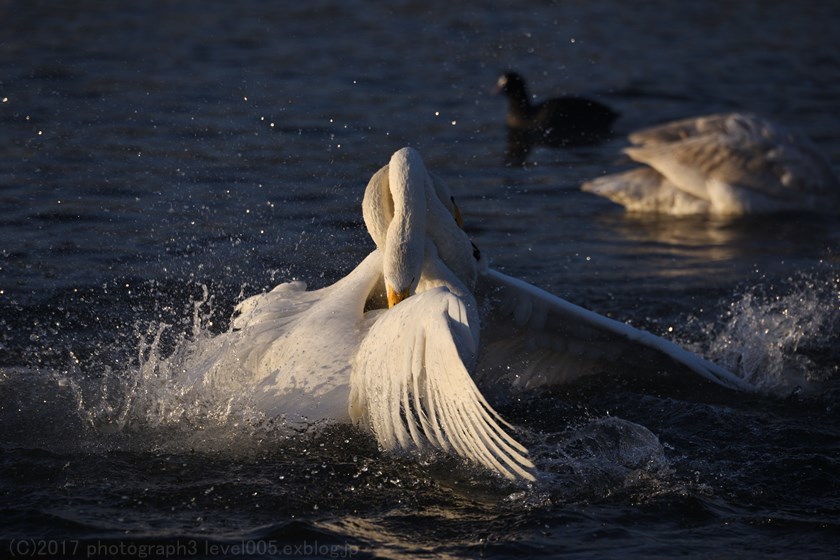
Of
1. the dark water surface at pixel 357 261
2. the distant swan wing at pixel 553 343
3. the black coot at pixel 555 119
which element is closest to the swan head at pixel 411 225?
the distant swan wing at pixel 553 343

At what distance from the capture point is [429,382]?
5055 millimetres

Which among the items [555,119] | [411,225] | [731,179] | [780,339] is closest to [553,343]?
[411,225]

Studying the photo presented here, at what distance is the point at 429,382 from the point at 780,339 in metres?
3.02

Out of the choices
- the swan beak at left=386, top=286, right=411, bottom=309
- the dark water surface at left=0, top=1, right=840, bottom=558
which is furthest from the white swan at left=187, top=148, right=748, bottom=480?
the dark water surface at left=0, top=1, right=840, bottom=558

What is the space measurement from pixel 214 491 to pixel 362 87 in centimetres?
782

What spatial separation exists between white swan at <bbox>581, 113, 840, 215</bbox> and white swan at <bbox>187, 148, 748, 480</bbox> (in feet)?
13.5

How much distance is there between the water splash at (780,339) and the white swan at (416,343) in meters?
0.52

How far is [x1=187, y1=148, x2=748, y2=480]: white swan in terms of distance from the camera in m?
5.01

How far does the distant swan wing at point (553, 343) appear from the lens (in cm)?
637

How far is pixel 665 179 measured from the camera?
1065cm

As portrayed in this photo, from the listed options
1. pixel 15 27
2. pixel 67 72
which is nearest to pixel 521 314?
pixel 67 72

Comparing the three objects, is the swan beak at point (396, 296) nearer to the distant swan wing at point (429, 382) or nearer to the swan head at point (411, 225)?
the swan head at point (411, 225)

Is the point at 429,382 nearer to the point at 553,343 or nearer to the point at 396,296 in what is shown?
the point at 396,296

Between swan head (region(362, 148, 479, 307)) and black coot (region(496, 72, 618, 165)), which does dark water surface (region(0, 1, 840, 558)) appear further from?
swan head (region(362, 148, 479, 307))
